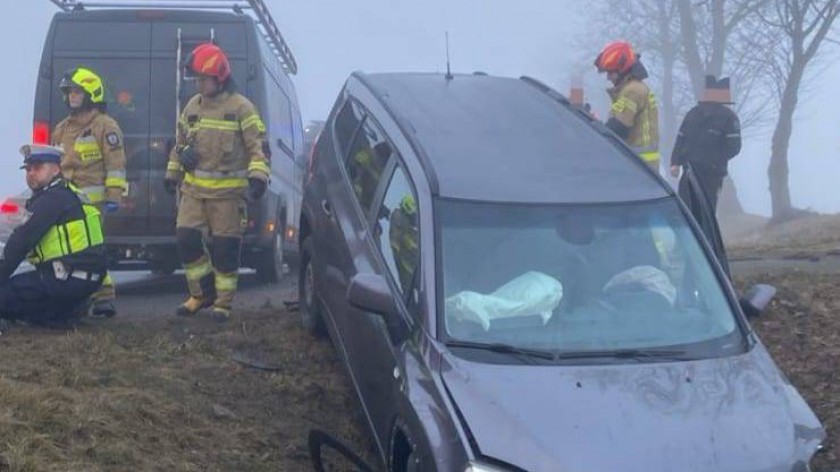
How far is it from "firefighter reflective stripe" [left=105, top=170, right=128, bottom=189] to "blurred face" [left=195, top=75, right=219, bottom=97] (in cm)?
100

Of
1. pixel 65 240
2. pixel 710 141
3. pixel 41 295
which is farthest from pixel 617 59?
pixel 41 295

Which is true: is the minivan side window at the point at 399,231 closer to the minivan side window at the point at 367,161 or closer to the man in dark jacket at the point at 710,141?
the minivan side window at the point at 367,161

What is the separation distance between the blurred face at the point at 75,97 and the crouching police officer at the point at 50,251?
3.97 feet

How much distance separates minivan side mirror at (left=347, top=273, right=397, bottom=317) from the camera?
5.69m

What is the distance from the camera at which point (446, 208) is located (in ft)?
19.8

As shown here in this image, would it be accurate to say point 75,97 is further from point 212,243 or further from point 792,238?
point 792,238

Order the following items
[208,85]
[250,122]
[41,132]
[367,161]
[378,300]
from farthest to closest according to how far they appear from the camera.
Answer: [41,132], [250,122], [208,85], [367,161], [378,300]

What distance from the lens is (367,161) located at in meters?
7.18

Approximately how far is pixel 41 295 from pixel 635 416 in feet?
14.9

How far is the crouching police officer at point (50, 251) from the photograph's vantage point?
838 cm

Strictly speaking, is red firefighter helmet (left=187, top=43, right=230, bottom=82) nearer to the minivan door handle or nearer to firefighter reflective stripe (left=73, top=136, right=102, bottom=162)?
firefighter reflective stripe (left=73, top=136, right=102, bottom=162)

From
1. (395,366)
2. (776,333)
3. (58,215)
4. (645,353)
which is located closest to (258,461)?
(395,366)

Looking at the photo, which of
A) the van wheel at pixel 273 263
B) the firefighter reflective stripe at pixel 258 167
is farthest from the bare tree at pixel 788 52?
the firefighter reflective stripe at pixel 258 167

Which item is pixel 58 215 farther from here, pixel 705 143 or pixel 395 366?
pixel 705 143
